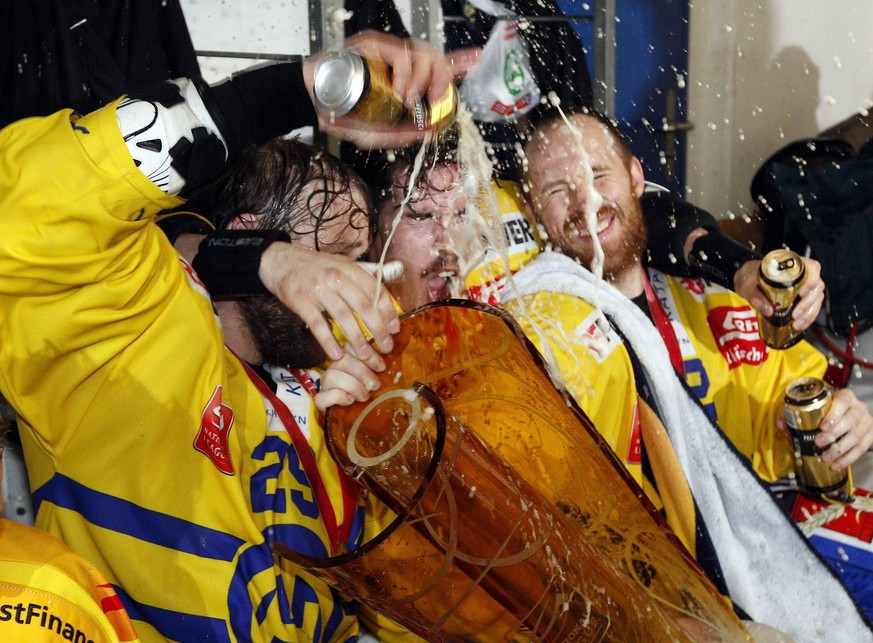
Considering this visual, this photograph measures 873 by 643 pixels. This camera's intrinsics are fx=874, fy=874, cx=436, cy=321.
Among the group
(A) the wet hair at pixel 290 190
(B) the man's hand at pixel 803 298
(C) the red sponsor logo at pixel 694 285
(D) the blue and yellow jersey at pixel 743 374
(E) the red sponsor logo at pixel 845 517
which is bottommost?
(E) the red sponsor logo at pixel 845 517

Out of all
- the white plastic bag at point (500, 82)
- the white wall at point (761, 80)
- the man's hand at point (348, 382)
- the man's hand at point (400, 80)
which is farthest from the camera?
the white wall at point (761, 80)

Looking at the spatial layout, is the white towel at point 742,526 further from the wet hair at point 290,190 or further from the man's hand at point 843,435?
the wet hair at point 290,190

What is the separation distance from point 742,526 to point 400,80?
925 millimetres

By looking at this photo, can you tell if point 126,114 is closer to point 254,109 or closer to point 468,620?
point 254,109

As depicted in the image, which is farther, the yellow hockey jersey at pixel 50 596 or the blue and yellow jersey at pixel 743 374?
the blue and yellow jersey at pixel 743 374

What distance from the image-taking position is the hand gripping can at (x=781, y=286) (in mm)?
1295

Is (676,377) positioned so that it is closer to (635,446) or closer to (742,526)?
(635,446)

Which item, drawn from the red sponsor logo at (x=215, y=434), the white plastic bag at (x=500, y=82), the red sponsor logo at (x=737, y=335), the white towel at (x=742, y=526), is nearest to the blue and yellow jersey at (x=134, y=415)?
the red sponsor logo at (x=215, y=434)

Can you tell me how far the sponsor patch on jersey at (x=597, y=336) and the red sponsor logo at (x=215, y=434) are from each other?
62 centimetres

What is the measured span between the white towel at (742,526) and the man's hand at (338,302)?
0.66m

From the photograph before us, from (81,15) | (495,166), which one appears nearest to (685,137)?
(495,166)

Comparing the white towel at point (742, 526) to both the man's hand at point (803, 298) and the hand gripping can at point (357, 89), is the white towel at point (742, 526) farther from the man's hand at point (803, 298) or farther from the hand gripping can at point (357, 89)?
the hand gripping can at point (357, 89)

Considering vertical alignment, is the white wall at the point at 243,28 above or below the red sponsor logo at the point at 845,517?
above

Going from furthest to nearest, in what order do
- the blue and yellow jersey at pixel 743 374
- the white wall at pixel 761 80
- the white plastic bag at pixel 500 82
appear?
1. the white wall at pixel 761 80
2. the white plastic bag at pixel 500 82
3. the blue and yellow jersey at pixel 743 374
